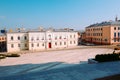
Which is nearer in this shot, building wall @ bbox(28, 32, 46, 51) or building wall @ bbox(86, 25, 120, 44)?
building wall @ bbox(28, 32, 46, 51)

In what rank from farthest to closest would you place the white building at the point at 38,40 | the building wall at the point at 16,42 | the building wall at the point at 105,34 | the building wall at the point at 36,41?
1. the building wall at the point at 105,34
2. the building wall at the point at 36,41
3. the white building at the point at 38,40
4. the building wall at the point at 16,42

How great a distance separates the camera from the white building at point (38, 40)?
46.5 m

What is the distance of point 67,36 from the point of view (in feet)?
179

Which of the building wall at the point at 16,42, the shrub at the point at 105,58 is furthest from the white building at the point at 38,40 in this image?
the shrub at the point at 105,58

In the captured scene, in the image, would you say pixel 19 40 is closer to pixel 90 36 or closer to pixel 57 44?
pixel 57 44

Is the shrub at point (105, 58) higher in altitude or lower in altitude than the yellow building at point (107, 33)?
lower

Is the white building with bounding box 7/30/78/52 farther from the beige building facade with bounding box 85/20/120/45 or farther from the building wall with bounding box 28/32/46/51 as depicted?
the beige building facade with bounding box 85/20/120/45

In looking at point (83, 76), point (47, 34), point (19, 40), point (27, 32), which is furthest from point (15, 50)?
point (83, 76)

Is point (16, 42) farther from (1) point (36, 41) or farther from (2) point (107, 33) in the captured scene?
(2) point (107, 33)

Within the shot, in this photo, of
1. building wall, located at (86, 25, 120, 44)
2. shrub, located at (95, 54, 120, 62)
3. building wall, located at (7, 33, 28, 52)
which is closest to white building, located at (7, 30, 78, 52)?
building wall, located at (7, 33, 28, 52)

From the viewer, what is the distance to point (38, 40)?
161 ft

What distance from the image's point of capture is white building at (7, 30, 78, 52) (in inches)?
1832

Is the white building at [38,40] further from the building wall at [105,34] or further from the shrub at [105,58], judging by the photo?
the shrub at [105,58]

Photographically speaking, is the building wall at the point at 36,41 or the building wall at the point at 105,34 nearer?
the building wall at the point at 36,41
